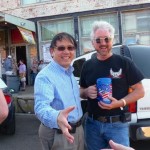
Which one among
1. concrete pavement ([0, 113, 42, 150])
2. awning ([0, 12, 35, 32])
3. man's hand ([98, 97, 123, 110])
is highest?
awning ([0, 12, 35, 32])

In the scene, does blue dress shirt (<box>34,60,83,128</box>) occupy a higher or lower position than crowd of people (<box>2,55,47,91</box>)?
higher

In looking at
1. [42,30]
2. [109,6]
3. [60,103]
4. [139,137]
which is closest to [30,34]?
[42,30]

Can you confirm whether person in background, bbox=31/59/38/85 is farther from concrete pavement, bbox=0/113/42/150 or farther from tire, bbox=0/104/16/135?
tire, bbox=0/104/16/135

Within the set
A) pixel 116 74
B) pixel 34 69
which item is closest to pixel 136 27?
pixel 34 69

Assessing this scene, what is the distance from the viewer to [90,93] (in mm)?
3164

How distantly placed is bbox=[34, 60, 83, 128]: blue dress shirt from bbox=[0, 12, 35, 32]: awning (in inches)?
636

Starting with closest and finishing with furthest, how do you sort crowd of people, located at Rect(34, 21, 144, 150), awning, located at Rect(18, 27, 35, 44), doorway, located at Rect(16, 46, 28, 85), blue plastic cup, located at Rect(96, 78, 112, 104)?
crowd of people, located at Rect(34, 21, 144, 150)
blue plastic cup, located at Rect(96, 78, 112, 104)
awning, located at Rect(18, 27, 35, 44)
doorway, located at Rect(16, 46, 28, 85)

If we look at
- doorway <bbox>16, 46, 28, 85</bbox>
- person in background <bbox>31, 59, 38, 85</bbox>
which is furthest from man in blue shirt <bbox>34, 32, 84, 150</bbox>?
doorway <bbox>16, 46, 28, 85</bbox>

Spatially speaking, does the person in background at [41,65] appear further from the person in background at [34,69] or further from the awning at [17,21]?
the awning at [17,21]

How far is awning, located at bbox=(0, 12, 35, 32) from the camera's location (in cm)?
1861

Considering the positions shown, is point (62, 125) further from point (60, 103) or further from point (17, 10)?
point (17, 10)

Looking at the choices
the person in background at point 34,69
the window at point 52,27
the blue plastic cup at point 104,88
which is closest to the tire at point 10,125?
the blue plastic cup at point 104,88

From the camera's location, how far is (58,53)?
9.77 ft

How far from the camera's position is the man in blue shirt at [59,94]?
2787mm
